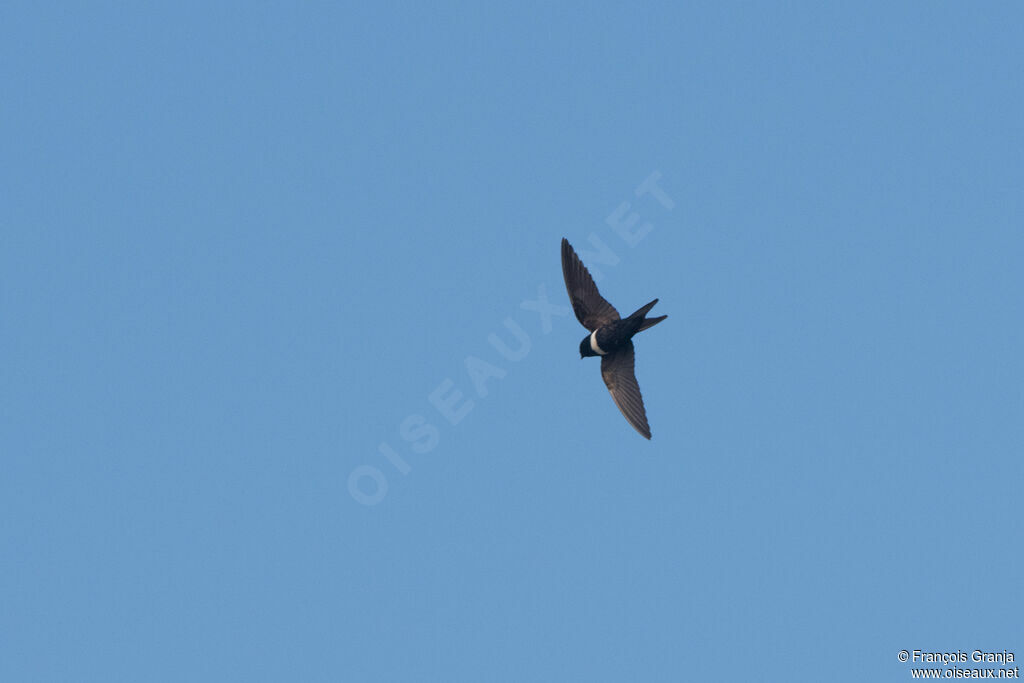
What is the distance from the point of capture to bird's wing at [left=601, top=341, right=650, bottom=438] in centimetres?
2416

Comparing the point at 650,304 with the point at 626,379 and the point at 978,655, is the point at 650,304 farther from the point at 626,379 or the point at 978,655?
the point at 978,655

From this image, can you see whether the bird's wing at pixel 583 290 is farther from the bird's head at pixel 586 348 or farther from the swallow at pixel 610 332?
the bird's head at pixel 586 348

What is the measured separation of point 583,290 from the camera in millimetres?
24844

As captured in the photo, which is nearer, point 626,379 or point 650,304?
point 650,304

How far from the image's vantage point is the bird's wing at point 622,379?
24156 mm

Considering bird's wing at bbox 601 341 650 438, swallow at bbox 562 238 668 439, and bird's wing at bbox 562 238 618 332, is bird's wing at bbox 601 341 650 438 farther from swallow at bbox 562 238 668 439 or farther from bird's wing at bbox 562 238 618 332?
bird's wing at bbox 562 238 618 332

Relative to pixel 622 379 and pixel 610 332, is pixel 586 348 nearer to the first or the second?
pixel 610 332

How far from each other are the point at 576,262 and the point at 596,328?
5.10 feet

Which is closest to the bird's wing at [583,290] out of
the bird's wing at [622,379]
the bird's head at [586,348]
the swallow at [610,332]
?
the swallow at [610,332]

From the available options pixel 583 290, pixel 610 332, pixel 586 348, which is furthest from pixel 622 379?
pixel 583 290

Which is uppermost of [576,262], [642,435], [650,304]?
[576,262]

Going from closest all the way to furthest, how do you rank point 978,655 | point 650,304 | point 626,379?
point 978,655, point 650,304, point 626,379

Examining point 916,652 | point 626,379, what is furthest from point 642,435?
point 916,652

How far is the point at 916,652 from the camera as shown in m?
20.4
